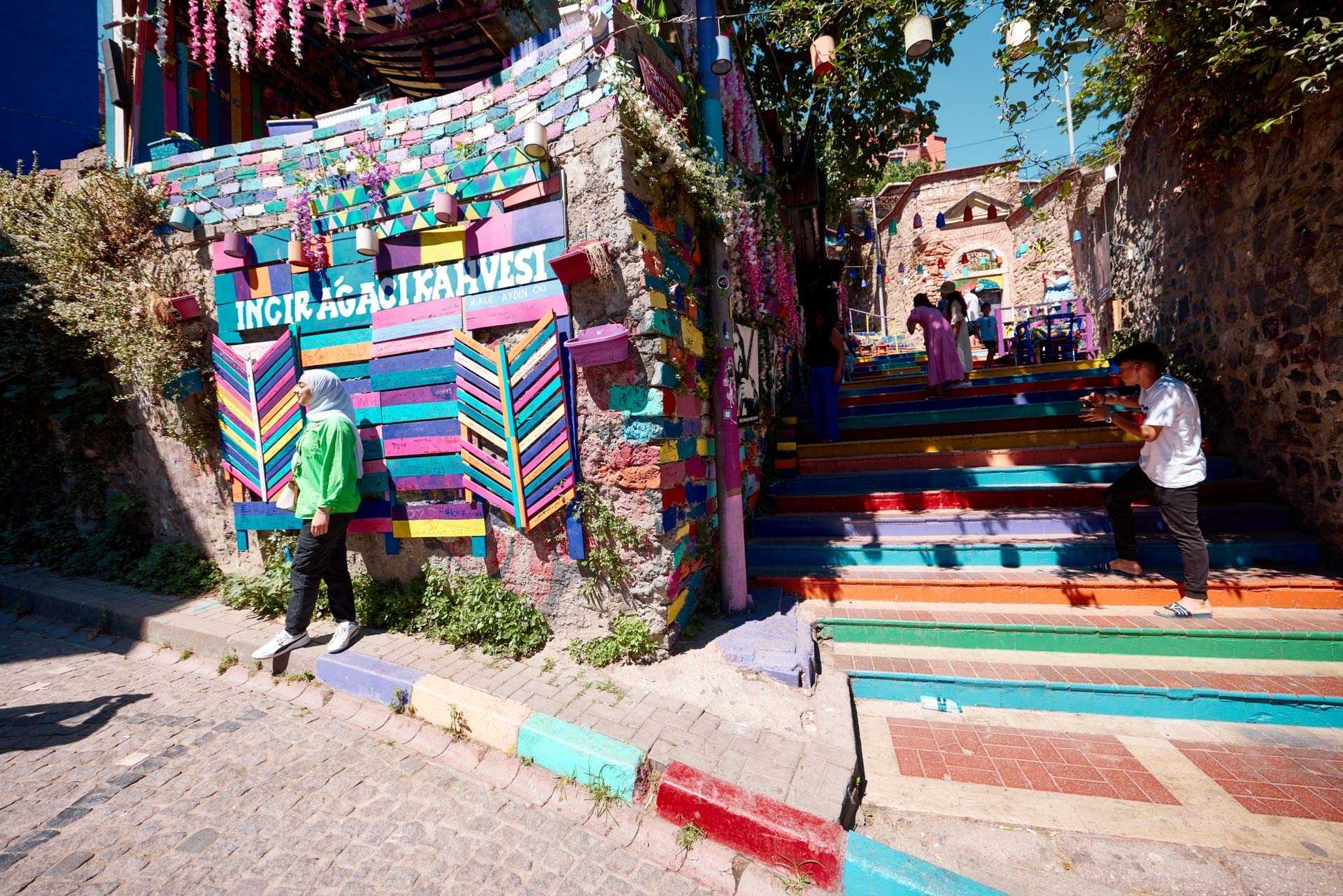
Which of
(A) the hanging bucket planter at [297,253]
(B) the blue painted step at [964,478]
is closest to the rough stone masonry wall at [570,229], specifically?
(A) the hanging bucket planter at [297,253]

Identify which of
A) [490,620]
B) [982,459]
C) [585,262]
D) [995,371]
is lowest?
[490,620]

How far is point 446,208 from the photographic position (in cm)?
375

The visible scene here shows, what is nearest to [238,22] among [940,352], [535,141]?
[535,141]

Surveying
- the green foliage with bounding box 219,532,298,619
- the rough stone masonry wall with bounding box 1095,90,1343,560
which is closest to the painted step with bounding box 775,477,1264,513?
the rough stone masonry wall with bounding box 1095,90,1343,560

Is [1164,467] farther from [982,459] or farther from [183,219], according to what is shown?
[183,219]

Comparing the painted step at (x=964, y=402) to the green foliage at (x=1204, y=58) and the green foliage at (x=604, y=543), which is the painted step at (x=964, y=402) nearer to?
the green foliage at (x=1204, y=58)

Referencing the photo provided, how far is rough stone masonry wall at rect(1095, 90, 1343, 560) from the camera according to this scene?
393cm

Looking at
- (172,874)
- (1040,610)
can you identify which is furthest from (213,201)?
(1040,610)

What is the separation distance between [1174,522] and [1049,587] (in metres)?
0.91

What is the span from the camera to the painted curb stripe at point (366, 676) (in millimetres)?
3377

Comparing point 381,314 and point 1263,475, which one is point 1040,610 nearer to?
point 1263,475

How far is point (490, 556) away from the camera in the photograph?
13.0 feet

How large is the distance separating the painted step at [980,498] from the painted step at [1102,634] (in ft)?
4.59

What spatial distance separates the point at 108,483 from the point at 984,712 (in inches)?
321
